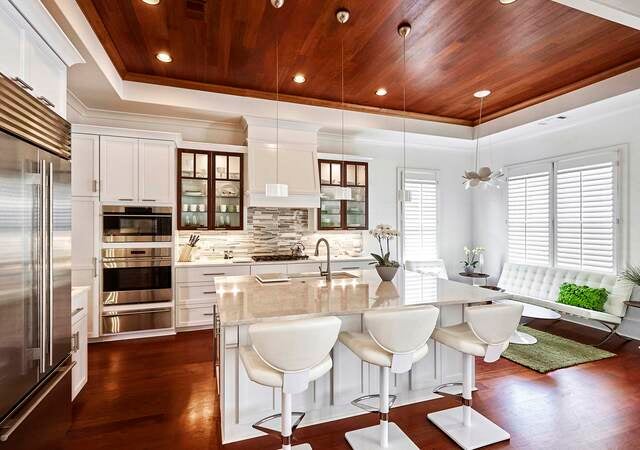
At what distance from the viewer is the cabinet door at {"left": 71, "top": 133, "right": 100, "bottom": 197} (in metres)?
3.96

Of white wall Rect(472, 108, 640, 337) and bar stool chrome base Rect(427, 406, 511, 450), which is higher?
white wall Rect(472, 108, 640, 337)

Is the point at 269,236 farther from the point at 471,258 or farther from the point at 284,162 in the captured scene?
the point at 471,258

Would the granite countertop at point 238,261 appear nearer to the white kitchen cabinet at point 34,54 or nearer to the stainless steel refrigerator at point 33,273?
the stainless steel refrigerator at point 33,273

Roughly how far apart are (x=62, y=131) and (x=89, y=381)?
2.23 metres

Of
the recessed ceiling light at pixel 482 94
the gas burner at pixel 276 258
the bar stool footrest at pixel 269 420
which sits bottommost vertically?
the bar stool footrest at pixel 269 420

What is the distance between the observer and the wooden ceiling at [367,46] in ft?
9.27

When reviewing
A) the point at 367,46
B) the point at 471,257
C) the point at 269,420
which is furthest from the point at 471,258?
the point at 269,420

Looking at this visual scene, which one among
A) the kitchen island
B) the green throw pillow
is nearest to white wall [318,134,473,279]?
the green throw pillow

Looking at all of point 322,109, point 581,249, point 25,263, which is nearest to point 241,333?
point 25,263

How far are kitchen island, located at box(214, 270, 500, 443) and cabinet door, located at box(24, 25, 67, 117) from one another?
1.74 m

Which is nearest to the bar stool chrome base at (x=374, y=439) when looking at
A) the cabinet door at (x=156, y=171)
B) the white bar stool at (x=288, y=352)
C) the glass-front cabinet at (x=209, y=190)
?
the white bar stool at (x=288, y=352)

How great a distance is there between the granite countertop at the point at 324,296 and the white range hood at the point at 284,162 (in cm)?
181

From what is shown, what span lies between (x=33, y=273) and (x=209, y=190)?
3.04 metres

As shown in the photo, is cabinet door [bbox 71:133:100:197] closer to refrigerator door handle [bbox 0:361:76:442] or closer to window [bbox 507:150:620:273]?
refrigerator door handle [bbox 0:361:76:442]
